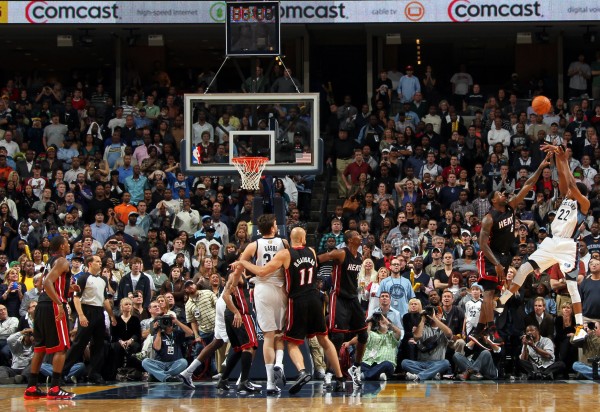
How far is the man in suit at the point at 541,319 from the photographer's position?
18.4 meters

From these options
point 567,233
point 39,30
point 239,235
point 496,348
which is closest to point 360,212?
point 239,235

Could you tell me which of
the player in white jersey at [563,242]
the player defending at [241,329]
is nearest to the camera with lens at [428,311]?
the player in white jersey at [563,242]

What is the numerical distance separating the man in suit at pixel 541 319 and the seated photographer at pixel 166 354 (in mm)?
5338

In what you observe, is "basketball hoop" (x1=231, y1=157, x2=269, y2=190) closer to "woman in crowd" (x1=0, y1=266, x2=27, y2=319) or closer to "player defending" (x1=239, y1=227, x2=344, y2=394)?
"player defending" (x1=239, y1=227, x2=344, y2=394)

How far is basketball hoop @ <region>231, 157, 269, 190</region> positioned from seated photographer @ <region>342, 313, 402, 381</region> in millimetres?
2750

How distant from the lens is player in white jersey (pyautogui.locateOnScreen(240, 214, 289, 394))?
49.2 ft

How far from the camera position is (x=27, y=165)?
2525 centimetres

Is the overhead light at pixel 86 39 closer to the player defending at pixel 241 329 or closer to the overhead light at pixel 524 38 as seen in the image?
the overhead light at pixel 524 38

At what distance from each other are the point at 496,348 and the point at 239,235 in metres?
5.40

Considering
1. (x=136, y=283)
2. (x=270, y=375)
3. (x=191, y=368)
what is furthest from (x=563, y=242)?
(x=136, y=283)

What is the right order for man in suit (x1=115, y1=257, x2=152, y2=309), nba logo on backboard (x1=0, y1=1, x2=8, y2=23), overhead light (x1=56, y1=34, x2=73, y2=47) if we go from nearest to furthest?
1. man in suit (x1=115, y1=257, x2=152, y2=309)
2. nba logo on backboard (x1=0, y1=1, x2=8, y2=23)
3. overhead light (x1=56, y1=34, x2=73, y2=47)

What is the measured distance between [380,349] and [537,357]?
238cm

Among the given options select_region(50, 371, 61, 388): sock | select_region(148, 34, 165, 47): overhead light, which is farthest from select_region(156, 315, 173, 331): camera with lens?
select_region(148, 34, 165, 47): overhead light

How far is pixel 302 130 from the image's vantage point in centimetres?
1883
